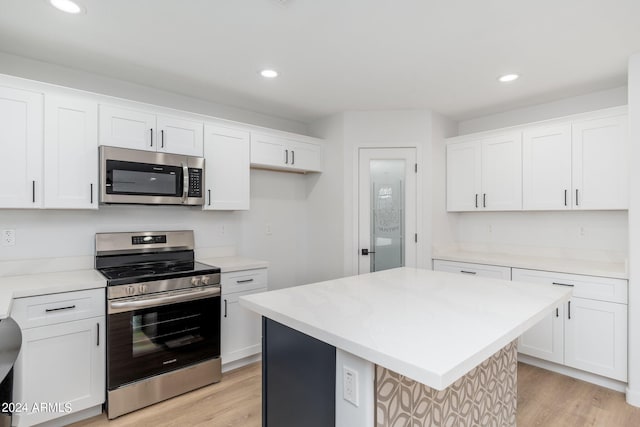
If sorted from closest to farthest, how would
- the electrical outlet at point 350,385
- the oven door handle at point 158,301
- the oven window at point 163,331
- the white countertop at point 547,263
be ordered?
the electrical outlet at point 350,385 → the oven door handle at point 158,301 → the oven window at point 163,331 → the white countertop at point 547,263

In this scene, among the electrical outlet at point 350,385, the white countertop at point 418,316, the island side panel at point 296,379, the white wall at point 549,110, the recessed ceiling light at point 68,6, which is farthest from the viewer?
the white wall at point 549,110

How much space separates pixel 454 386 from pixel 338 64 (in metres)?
2.27

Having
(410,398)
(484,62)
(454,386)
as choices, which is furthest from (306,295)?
(484,62)

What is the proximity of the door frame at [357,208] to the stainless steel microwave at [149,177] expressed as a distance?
164 cm

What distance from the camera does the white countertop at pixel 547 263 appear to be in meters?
2.78

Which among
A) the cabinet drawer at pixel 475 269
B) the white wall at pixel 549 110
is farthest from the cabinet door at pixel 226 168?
the white wall at pixel 549 110

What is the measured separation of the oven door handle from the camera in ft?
7.64

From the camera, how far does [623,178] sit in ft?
9.29

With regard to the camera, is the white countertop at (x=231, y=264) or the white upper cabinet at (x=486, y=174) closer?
the white countertop at (x=231, y=264)

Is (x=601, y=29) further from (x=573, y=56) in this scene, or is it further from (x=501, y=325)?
(x=501, y=325)

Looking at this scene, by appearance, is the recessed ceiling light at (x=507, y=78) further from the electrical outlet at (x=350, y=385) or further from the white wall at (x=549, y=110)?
the electrical outlet at (x=350, y=385)

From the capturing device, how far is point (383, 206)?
3.89 m

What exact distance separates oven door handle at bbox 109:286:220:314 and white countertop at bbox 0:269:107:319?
168 millimetres

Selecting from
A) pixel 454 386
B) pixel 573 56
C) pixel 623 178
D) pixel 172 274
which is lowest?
pixel 454 386
